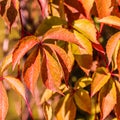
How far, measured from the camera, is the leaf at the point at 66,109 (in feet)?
3.18

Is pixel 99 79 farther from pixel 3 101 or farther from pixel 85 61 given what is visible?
pixel 3 101

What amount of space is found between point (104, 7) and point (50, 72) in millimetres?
215

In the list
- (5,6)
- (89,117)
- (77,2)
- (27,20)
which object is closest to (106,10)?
(77,2)

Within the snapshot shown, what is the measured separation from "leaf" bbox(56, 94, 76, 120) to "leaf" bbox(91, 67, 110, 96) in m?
0.14

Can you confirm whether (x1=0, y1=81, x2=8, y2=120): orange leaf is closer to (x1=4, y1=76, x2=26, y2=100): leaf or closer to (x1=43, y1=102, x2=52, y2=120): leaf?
(x1=4, y1=76, x2=26, y2=100): leaf

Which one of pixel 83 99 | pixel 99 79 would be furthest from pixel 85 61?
pixel 83 99

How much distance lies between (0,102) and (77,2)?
0.31 meters

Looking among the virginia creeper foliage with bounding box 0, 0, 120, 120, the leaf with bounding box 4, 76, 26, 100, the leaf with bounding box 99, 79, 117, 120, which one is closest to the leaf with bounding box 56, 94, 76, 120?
the virginia creeper foliage with bounding box 0, 0, 120, 120

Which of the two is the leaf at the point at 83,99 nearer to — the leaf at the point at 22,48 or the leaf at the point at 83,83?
the leaf at the point at 83,83

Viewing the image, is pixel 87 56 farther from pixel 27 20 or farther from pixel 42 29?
pixel 27 20

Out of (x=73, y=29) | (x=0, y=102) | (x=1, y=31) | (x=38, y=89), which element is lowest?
(x=38, y=89)

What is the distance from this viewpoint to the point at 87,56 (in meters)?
0.84

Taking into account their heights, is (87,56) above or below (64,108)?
above

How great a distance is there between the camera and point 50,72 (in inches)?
29.3
